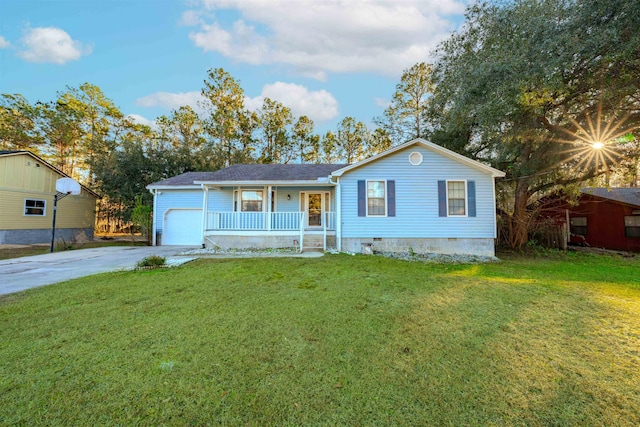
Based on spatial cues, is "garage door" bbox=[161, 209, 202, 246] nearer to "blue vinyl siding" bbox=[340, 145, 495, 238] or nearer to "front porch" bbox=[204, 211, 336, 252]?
"front porch" bbox=[204, 211, 336, 252]

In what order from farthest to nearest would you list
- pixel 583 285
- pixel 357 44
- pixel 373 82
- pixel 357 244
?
pixel 373 82 → pixel 357 44 → pixel 357 244 → pixel 583 285

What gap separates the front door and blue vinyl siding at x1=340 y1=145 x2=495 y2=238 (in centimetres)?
238

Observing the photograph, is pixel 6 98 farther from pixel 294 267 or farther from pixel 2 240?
pixel 294 267

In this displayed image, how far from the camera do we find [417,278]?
235 inches

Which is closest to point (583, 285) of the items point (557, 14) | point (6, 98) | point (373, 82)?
point (557, 14)

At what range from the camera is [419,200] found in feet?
33.4

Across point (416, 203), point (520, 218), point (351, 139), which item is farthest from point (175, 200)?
Result: point (351, 139)

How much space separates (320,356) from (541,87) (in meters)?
9.30

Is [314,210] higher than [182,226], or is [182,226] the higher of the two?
[314,210]

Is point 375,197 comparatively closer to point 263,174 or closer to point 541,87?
point 263,174

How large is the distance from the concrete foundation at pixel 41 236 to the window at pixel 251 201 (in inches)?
456

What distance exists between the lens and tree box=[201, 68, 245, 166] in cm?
2334

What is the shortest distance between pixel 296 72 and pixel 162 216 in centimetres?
1132

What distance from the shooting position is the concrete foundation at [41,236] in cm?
1354
